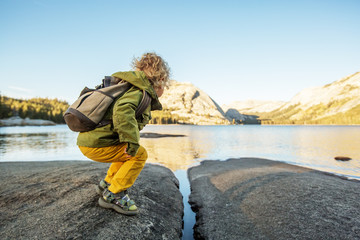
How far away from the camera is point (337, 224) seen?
495cm

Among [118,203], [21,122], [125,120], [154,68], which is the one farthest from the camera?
[21,122]

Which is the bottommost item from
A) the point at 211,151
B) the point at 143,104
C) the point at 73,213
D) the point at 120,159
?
the point at 211,151

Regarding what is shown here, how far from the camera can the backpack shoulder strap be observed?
12.6ft

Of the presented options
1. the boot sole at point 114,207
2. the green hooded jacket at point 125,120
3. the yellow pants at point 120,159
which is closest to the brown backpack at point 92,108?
the green hooded jacket at point 125,120

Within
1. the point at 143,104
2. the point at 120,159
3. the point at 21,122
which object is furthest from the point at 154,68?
the point at 21,122

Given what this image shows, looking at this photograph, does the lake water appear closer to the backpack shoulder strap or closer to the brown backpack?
the backpack shoulder strap

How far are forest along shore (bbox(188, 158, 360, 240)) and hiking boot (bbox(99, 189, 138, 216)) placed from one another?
229cm

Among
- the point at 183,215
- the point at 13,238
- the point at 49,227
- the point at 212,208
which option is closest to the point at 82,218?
the point at 49,227

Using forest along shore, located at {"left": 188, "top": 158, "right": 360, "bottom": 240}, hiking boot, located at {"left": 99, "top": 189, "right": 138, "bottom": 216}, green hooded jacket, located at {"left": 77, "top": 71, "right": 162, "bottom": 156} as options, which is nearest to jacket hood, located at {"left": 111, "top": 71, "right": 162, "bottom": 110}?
green hooded jacket, located at {"left": 77, "top": 71, "right": 162, "bottom": 156}

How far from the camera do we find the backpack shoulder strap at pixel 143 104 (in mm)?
3850

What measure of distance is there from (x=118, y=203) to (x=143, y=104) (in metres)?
2.41

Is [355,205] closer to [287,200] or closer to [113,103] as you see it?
[287,200]

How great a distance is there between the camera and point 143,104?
12.7 ft

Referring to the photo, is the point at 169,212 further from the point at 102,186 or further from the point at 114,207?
the point at 102,186
